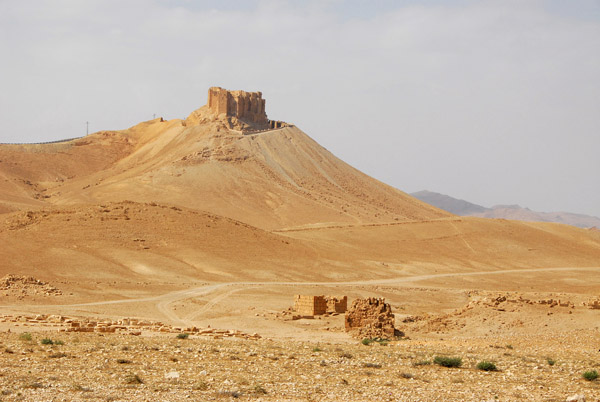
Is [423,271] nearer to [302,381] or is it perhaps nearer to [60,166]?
[302,381]

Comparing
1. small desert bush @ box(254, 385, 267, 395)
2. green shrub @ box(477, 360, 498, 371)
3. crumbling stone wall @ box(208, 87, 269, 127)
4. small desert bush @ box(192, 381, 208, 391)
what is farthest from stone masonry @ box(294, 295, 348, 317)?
crumbling stone wall @ box(208, 87, 269, 127)

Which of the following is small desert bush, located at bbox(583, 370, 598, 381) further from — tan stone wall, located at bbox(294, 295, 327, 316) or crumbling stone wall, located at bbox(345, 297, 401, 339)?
tan stone wall, located at bbox(294, 295, 327, 316)

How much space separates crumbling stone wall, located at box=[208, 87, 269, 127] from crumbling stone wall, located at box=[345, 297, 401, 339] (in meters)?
72.5

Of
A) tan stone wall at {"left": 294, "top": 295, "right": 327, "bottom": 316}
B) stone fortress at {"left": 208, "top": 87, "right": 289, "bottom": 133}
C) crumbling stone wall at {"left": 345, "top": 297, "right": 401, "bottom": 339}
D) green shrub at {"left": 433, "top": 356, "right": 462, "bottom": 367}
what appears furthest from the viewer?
stone fortress at {"left": 208, "top": 87, "right": 289, "bottom": 133}

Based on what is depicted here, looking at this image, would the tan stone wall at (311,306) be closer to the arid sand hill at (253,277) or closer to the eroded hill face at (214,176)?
the arid sand hill at (253,277)

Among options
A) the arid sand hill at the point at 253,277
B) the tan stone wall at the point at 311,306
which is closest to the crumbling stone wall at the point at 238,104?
the arid sand hill at the point at 253,277

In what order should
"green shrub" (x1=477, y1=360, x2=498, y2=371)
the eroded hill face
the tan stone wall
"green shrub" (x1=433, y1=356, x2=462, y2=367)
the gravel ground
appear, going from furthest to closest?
the eroded hill face → the tan stone wall → "green shrub" (x1=433, y1=356, x2=462, y2=367) → "green shrub" (x1=477, y1=360, x2=498, y2=371) → the gravel ground

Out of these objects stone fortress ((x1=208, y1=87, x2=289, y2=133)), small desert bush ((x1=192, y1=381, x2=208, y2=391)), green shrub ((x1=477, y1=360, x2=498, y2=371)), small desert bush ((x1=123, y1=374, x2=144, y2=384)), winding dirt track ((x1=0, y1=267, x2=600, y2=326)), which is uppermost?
stone fortress ((x1=208, y1=87, x2=289, y2=133))

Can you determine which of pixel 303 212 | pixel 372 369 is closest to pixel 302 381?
pixel 372 369

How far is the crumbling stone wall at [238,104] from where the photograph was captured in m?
90.1

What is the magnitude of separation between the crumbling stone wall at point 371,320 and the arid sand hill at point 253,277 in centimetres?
70

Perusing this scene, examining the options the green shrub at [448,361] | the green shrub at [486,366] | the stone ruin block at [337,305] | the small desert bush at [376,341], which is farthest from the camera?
the stone ruin block at [337,305]

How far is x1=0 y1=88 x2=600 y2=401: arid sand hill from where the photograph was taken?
11156 mm

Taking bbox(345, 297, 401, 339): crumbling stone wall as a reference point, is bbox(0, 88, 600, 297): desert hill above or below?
above
